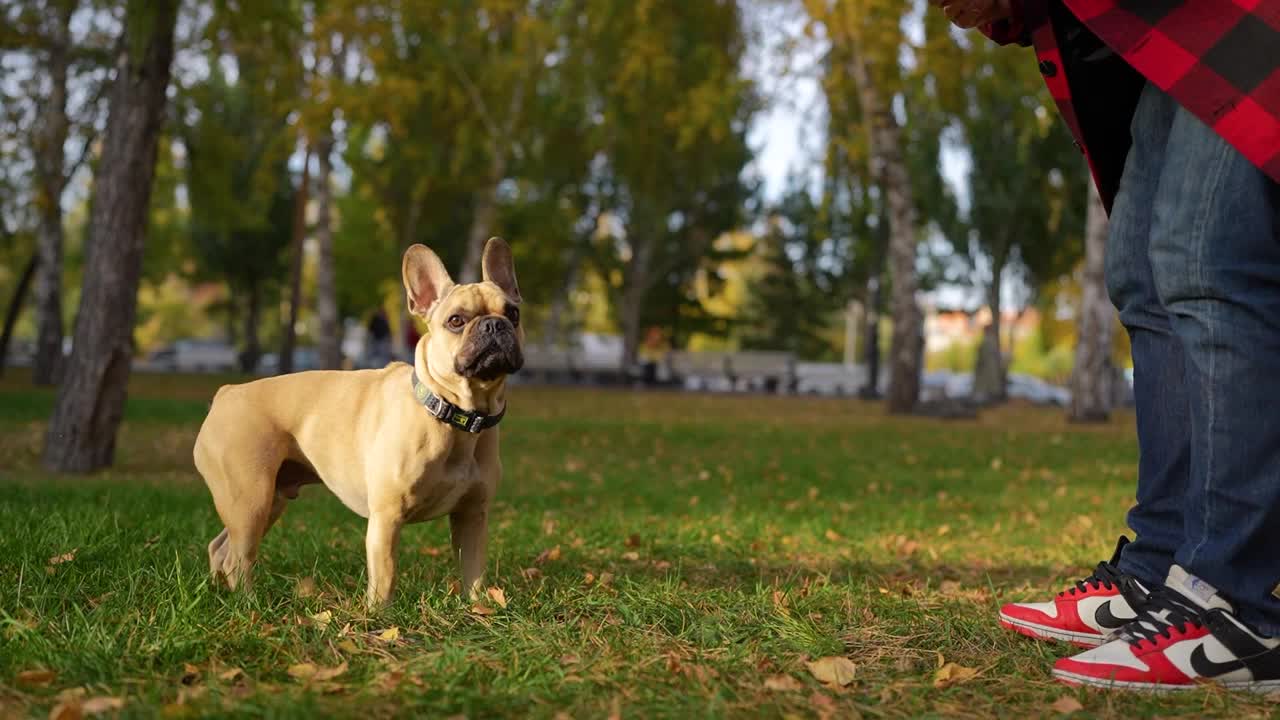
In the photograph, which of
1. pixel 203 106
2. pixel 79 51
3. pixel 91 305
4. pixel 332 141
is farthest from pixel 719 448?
pixel 79 51

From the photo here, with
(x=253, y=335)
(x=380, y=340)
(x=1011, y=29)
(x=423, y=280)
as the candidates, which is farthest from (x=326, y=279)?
(x=1011, y=29)

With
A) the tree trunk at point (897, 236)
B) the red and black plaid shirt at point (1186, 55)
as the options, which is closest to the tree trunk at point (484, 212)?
the tree trunk at point (897, 236)

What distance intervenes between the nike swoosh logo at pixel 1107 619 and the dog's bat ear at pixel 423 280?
7.67 feet

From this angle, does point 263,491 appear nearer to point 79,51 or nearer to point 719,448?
point 719,448

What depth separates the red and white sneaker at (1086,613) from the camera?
326cm

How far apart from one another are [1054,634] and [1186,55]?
5.45 ft

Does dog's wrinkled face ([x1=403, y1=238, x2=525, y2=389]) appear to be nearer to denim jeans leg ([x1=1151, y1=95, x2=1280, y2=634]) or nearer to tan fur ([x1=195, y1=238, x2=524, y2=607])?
tan fur ([x1=195, y1=238, x2=524, y2=607])

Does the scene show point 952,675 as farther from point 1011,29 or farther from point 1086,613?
point 1011,29

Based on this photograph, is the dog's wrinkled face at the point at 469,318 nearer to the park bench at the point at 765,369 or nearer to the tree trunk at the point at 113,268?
the tree trunk at the point at 113,268

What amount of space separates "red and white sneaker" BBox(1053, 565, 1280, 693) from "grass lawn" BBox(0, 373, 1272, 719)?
73mm

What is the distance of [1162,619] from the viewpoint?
2.89 meters

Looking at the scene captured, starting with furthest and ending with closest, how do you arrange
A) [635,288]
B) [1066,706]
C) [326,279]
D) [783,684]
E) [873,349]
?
[635,288] → [873,349] → [326,279] → [783,684] → [1066,706]

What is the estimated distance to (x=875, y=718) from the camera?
8.46ft

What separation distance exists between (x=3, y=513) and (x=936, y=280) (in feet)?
115
